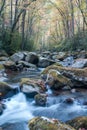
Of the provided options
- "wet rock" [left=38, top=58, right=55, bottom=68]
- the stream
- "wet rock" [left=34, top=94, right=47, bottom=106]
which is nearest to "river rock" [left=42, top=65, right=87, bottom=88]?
the stream

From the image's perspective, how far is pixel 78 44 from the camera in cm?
2509

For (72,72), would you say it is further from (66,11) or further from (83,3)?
(66,11)

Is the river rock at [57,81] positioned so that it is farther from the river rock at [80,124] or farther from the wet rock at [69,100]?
the river rock at [80,124]

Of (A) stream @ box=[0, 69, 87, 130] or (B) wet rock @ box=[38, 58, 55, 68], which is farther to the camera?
(B) wet rock @ box=[38, 58, 55, 68]

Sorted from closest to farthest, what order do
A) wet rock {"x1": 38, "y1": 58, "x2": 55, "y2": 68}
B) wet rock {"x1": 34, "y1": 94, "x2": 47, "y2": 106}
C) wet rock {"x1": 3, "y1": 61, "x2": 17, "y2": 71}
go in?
wet rock {"x1": 34, "y1": 94, "x2": 47, "y2": 106} → wet rock {"x1": 3, "y1": 61, "x2": 17, "y2": 71} → wet rock {"x1": 38, "y1": 58, "x2": 55, "y2": 68}

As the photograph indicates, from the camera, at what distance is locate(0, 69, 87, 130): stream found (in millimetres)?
7051

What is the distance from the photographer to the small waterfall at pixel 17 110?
278 inches

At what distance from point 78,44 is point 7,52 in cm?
720

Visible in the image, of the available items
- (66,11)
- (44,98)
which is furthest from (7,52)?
(66,11)

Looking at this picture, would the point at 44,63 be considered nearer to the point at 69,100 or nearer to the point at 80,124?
the point at 69,100

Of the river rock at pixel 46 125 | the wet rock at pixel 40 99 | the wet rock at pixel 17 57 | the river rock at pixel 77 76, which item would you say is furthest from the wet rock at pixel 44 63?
the river rock at pixel 46 125

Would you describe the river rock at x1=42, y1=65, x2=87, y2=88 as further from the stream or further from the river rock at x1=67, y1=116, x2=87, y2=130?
the river rock at x1=67, y1=116, x2=87, y2=130

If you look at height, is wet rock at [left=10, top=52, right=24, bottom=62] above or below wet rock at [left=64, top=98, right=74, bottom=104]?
above

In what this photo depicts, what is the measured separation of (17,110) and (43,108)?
806 millimetres
